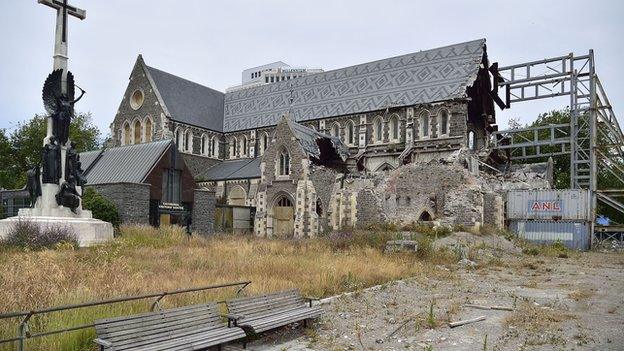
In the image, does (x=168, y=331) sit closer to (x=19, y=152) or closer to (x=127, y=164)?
(x=127, y=164)

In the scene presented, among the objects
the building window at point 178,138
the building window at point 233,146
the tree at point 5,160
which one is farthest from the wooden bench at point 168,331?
the tree at point 5,160

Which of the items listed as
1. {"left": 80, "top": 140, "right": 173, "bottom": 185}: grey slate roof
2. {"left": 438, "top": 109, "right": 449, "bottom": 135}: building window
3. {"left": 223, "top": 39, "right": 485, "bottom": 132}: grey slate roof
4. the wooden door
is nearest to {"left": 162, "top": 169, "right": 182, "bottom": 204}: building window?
{"left": 80, "top": 140, "right": 173, "bottom": 185}: grey slate roof

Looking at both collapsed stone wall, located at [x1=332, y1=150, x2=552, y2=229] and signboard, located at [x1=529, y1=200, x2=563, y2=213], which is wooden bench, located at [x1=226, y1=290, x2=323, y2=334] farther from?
signboard, located at [x1=529, y1=200, x2=563, y2=213]

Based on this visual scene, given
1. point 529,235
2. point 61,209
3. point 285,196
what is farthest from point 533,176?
point 61,209

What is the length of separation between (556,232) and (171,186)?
19.8 m

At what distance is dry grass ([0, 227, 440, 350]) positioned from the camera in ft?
23.4

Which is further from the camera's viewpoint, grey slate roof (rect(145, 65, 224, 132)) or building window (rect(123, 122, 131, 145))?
building window (rect(123, 122, 131, 145))

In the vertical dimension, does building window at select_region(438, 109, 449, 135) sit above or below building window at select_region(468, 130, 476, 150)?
above

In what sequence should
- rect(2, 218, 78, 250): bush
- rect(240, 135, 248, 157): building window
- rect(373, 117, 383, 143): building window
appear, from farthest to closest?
rect(240, 135, 248, 157): building window → rect(373, 117, 383, 143): building window → rect(2, 218, 78, 250): bush

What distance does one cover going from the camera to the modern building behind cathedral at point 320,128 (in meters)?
29.5

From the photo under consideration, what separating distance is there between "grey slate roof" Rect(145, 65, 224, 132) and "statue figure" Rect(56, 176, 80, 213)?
22.6 meters

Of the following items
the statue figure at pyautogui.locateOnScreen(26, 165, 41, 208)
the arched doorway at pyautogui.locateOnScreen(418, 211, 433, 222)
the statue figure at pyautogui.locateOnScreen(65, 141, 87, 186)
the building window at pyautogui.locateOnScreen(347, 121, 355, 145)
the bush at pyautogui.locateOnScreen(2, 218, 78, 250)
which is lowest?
the bush at pyautogui.locateOnScreen(2, 218, 78, 250)

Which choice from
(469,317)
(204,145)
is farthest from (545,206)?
(204,145)

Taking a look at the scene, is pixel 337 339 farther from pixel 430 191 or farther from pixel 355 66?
pixel 355 66
